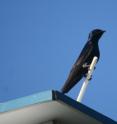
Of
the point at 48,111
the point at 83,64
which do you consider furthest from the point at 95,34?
the point at 48,111

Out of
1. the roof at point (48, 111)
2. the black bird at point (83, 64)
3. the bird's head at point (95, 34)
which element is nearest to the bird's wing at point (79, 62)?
the black bird at point (83, 64)

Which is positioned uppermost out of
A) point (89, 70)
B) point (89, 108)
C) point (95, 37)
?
point (95, 37)

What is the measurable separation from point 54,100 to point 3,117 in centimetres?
54

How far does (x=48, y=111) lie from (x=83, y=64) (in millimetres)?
1307

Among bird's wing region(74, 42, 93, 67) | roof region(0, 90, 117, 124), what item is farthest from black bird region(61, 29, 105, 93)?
roof region(0, 90, 117, 124)

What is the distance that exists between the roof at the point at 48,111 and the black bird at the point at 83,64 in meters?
0.83

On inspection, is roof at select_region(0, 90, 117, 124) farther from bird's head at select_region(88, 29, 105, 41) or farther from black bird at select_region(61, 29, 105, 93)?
bird's head at select_region(88, 29, 105, 41)

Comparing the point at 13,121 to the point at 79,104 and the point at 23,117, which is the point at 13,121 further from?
the point at 79,104

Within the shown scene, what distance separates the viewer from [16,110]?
11.7ft

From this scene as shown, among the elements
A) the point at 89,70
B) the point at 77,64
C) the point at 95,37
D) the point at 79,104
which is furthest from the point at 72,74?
the point at 79,104

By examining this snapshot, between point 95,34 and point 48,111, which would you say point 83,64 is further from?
point 48,111

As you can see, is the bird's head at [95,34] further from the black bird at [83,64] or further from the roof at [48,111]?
the roof at [48,111]

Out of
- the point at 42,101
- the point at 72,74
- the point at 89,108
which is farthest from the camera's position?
the point at 72,74

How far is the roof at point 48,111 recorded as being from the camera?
11.2ft
